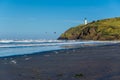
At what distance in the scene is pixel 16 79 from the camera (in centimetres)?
1209

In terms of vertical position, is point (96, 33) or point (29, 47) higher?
point (96, 33)

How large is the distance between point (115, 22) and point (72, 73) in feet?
449

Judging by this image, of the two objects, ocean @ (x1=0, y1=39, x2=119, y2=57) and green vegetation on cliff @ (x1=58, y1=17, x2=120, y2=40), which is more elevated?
green vegetation on cliff @ (x1=58, y1=17, x2=120, y2=40)

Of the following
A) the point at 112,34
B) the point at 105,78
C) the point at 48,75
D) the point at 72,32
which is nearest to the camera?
the point at 105,78

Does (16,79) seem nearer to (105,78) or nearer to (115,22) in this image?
(105,78)

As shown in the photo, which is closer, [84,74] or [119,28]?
[84,74]

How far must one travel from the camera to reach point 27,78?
12305 millimetres

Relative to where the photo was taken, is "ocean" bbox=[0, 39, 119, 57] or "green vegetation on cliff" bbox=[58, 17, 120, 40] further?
"green vegetation on cliff" bbox=[58, 17, 120, 40]

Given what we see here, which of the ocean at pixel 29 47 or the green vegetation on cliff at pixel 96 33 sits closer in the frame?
the ocean at pixel 29 47

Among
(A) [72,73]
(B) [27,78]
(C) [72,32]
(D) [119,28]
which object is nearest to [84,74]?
(A) [72,73]

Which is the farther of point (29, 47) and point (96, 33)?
point (96, 33)

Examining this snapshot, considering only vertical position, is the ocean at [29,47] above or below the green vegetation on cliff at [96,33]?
below

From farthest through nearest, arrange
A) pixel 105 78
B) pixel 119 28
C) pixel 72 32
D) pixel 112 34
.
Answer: pixel 72 32 < pixel 119 28 < pixel 112 34 < pixel 105 78

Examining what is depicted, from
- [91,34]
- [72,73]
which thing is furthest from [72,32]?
[72,73]
